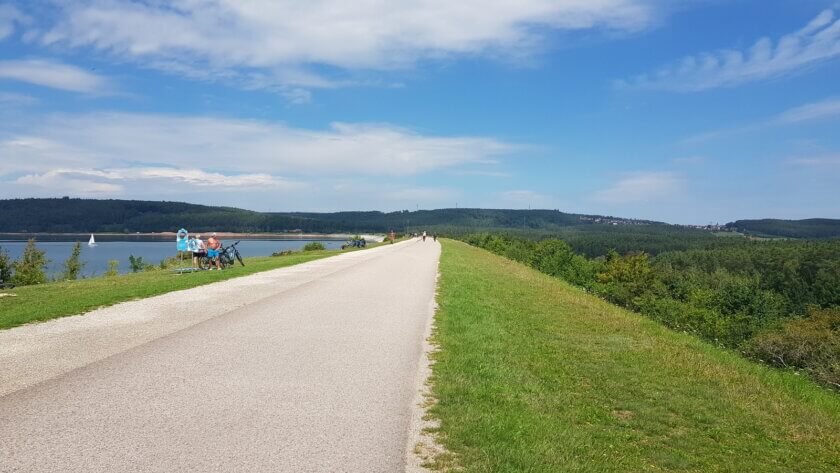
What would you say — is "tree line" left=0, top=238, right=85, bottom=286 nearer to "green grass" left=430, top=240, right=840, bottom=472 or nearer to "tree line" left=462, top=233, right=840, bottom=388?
"green grass" left=430, top=240, right=840, bottom=472

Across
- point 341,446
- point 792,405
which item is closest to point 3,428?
point 341,446

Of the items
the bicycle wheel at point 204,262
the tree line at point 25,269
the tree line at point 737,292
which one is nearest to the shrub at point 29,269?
the tree line at point 25,269

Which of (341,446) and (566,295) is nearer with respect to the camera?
(341,446)

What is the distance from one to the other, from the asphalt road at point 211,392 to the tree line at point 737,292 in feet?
32.3

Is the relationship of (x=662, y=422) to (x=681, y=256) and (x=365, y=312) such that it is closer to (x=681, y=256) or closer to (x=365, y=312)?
(x=365, y=312)

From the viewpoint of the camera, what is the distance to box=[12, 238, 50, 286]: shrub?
124 feet

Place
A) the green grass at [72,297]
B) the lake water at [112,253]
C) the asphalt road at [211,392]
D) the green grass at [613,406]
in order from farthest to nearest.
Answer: the lake water at [112,253], the green grass at [72,297], the green grass at [613,406], the asphalt road at [211,392]

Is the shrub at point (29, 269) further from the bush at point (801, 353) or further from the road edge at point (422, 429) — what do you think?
the bush at point (801, 353)

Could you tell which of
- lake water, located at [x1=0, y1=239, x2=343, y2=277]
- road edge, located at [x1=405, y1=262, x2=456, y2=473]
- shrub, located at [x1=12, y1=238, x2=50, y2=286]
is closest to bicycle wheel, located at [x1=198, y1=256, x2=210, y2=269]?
shrub, located at [x1=12, y1=238, x2=50, y2=286]

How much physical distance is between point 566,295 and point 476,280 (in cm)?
394

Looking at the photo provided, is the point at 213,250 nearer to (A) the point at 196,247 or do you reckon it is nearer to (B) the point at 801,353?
(A) the point at 196,247

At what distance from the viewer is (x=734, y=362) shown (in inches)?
428

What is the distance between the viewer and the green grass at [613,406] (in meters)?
5.31

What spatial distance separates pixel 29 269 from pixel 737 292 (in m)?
62.0
